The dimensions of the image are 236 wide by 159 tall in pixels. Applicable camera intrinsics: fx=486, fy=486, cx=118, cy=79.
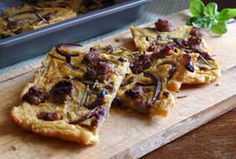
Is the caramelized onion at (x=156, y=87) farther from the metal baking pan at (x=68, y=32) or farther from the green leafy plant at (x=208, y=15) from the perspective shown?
the green leafy plant at (x=208, y=15)

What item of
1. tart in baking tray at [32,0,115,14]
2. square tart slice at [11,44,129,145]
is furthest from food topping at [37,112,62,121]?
tart in baking tray at [32,0,115,14]

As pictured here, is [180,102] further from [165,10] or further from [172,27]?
[165,10]

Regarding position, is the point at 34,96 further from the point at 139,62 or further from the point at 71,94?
the point at 139,62

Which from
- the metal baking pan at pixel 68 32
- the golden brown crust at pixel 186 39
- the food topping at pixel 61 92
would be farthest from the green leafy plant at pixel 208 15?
the food topping at pixel 61 92

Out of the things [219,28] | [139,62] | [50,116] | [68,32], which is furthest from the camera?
[219,28]

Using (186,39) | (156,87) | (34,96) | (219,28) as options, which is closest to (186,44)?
(186,39)

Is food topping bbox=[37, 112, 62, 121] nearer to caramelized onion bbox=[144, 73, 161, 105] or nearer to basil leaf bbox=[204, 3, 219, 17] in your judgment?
caramelized onion bbox=[144, 73, 161, 105]

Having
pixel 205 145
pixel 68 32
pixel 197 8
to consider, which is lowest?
pixel 205 145
